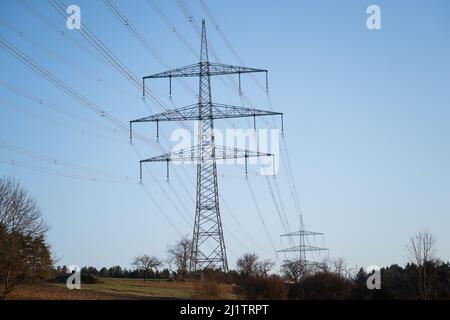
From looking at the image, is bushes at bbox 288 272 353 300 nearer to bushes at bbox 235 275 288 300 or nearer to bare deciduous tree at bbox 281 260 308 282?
bushes at bbox 235 275 288 300

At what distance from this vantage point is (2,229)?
42562 millimetres

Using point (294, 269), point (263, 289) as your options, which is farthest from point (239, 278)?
point (294, 269)

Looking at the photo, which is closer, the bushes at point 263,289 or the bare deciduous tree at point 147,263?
the bushes at point 263,289

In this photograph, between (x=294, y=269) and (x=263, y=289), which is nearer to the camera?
(x=263, y=289)

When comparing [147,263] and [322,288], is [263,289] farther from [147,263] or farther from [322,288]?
[147,263]

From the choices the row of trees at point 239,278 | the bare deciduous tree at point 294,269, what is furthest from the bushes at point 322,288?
the bare deciduous tree at point 294,269

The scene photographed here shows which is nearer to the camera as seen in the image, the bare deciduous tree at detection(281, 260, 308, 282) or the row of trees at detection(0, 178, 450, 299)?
the row of trees at detection(0, 178, 450, 299)

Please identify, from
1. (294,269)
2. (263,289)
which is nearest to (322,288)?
(263,289)

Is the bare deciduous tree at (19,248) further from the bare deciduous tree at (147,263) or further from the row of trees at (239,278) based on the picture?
the bare deciduous tree at (147,263)

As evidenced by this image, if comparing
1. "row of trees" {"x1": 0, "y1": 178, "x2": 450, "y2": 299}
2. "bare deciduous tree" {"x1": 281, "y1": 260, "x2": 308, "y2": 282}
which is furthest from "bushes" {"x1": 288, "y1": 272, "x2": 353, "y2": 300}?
"bare deciduous tree" {"x1": 281, "y1": 260, "x2": 308, "y2": 282}

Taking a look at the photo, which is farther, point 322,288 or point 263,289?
point 322,288

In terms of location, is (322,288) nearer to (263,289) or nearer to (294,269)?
(263,289)

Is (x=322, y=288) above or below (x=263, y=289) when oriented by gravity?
below
